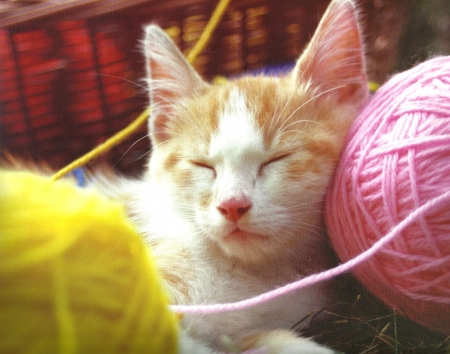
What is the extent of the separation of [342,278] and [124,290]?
0.26 meters

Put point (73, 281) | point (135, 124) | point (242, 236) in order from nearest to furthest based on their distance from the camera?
point (73, 281), point (242, 236), point (135, 124)

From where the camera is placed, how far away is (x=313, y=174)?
0.56m

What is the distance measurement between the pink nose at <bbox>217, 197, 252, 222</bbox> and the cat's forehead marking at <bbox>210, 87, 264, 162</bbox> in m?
0.06

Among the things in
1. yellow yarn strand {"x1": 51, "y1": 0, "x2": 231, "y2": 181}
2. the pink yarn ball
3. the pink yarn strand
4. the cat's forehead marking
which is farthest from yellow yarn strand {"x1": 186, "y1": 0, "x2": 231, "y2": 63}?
the pink yarn strand

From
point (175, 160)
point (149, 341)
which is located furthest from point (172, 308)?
point (175, 160)

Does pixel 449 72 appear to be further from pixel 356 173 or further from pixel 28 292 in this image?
pixel 28 292

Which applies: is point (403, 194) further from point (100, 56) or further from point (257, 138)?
point (100, 56)

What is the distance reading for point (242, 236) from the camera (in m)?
0.52

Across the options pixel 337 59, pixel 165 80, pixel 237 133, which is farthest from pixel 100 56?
pixel 337 59

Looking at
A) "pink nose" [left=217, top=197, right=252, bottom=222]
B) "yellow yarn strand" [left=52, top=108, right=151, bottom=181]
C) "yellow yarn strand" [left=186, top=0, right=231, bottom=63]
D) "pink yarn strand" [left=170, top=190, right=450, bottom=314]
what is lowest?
"pink yarn strand" [left=170, top=190, right=450, bottom=314]

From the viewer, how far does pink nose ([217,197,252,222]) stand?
50 cm

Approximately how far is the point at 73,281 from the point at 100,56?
291mm

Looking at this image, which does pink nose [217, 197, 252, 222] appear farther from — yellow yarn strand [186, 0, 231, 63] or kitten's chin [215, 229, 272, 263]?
yellow yarn strand [186, 0, 231, 63]

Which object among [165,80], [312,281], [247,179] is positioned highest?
[165,80]
